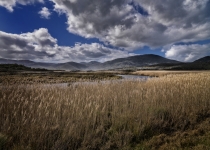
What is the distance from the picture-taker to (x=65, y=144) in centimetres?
474

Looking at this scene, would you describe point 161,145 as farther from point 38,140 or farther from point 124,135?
point 38,140

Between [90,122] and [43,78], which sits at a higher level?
[90,122]

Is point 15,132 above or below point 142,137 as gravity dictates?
above

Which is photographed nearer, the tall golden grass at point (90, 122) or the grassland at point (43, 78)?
the tall golden grass at point (90, 122)

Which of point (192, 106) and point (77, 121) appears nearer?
point (77, 121)

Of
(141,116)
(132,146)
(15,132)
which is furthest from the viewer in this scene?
(141,116)

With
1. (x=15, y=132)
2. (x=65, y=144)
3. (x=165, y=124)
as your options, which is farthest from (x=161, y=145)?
(x=15, y=132)

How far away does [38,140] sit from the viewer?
14.7 ft

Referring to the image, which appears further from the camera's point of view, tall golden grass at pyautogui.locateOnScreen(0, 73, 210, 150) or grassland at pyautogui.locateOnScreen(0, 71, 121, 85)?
grassland at pyautogui.locateOnScreen(0, 71, 121, 85)

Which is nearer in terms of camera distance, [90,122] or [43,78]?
[90,122]

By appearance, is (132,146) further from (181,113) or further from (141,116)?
(181,113)

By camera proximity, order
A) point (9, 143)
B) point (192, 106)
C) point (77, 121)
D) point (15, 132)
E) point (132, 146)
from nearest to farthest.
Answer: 1. point (9, 143)
2. point (15, 132)
3. point (132, 146)
4. point (77, 121)
5. point (192, 106)

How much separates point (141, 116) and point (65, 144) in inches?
122

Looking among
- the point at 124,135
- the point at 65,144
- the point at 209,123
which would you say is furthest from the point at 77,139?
the point at 209,123
